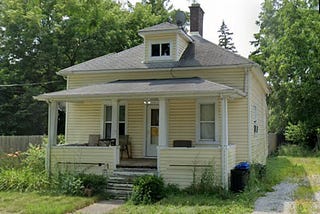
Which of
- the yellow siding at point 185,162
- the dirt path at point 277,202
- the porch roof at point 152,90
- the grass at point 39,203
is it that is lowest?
the grass at point 39,203

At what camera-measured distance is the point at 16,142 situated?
19.4 metres

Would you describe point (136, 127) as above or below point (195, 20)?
below

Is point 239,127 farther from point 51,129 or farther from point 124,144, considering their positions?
point 51,129

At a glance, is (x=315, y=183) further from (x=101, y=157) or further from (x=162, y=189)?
(x=101, y=157)

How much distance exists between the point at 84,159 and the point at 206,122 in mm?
4622

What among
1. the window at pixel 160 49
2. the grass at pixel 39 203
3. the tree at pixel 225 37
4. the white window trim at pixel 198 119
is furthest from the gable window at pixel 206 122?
the tree at pixel 225 37

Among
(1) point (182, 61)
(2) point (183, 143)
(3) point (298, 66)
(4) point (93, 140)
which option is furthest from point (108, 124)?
(3) point (298, 66)

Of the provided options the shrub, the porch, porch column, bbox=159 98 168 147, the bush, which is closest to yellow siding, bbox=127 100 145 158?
the porch

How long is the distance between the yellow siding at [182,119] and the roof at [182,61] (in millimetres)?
1392

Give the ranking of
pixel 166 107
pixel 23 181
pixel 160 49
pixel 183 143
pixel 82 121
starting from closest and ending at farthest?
pixel 23 181
pixel 166 107
pixel 183 143
pixel 160 49
pixel 82 121

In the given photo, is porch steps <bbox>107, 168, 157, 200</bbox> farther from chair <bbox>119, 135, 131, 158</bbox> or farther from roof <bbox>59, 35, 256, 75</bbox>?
roof <bbox>59, 35, 256, 75</bbox>

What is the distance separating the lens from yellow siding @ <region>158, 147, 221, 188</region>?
11.3 m

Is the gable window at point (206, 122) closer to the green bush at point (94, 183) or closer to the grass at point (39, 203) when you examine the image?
the green bush at point (94, 183)

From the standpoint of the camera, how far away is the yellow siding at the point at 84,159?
1225 centimetres
